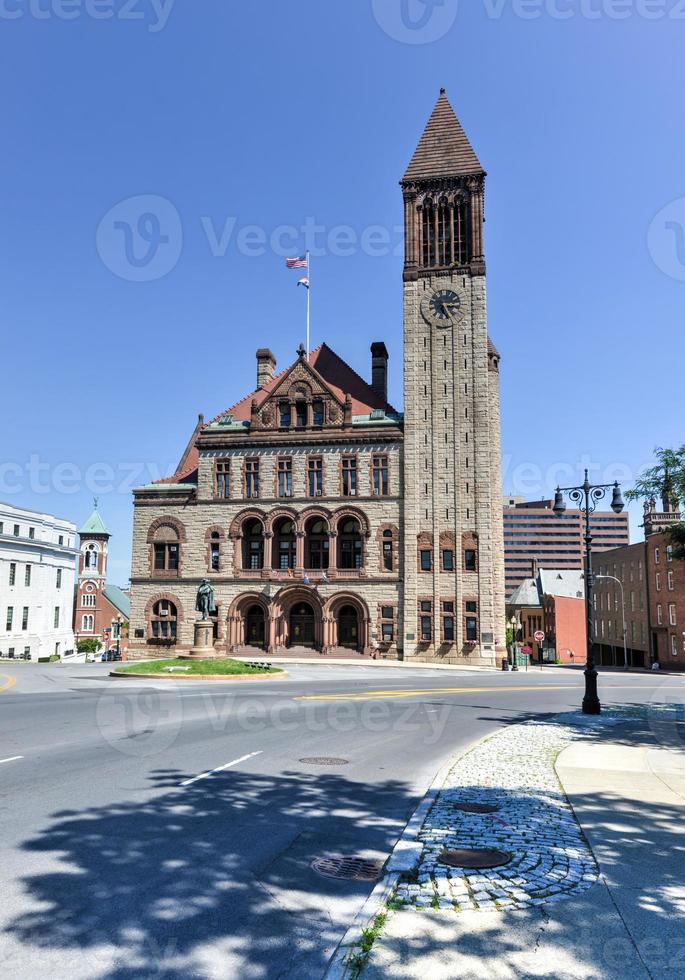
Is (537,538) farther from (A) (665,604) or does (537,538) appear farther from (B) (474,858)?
(B) (474,858)

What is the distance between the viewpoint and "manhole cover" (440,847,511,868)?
24.3 ft

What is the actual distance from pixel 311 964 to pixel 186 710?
15608 millimetres

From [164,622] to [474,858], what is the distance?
5237cm

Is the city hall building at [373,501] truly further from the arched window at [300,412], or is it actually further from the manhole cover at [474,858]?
the manhole cover at [474,858]

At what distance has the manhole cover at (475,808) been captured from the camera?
9.59m

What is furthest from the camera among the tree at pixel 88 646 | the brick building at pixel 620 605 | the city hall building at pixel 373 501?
the tree at pixel 88 646

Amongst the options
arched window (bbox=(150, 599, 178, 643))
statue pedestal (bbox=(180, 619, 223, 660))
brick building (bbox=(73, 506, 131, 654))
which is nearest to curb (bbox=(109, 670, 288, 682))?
statue pedestal (bbox=(180, 619, 223, 660))


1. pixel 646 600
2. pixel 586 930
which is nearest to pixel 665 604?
pixel 646 600

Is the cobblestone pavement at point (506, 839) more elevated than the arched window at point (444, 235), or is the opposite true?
the arched window at point (444, 235)

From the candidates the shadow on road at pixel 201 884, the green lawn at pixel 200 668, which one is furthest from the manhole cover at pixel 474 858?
the green lawn at pixel 200 668

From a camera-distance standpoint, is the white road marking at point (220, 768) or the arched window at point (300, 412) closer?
the white road marking at point (220, 768)

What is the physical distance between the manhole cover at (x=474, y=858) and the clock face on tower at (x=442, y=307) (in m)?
50.2

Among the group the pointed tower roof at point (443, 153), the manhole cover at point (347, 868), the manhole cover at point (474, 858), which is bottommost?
the manhole cover at point (347, 868)

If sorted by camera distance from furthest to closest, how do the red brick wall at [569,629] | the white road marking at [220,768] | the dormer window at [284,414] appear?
1. the red brick wall at [569,629]
2. the dormer window at [284,414]
3. the white road marking at [220,768]
